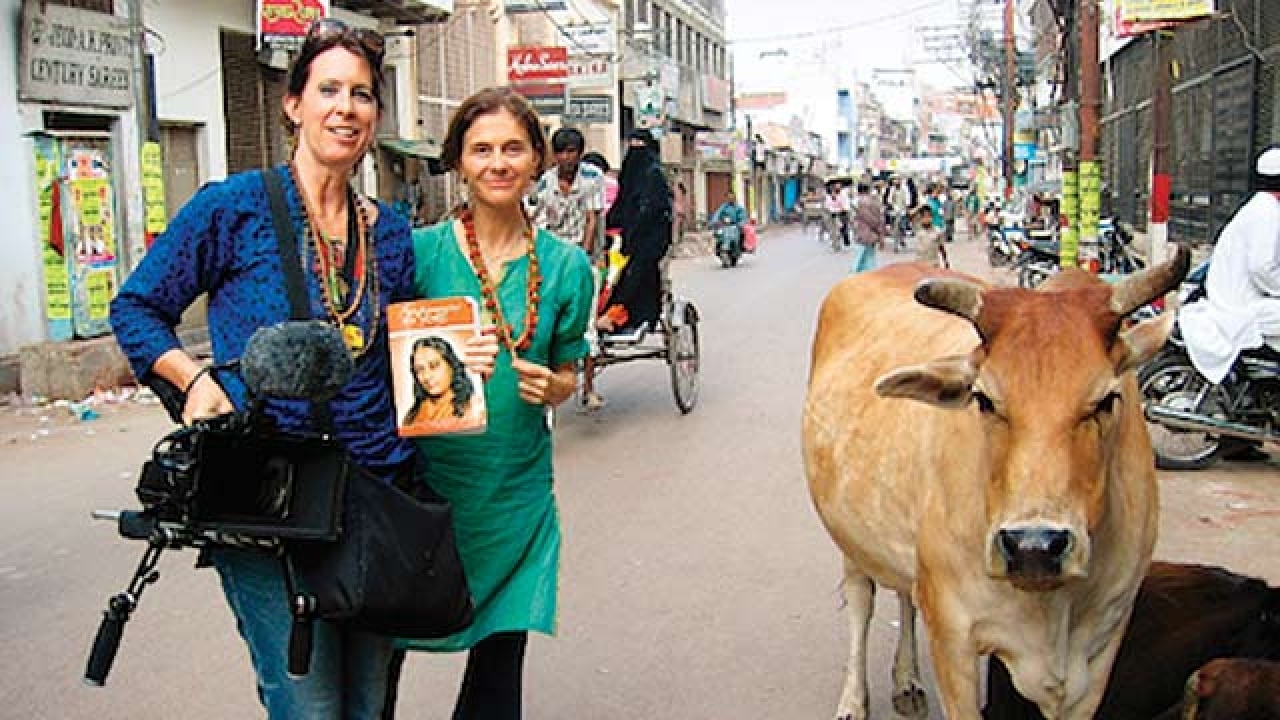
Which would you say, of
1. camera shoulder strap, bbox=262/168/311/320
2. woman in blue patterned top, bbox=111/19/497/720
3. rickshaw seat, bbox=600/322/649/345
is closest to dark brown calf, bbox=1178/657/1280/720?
woman in blue patterned top, bbox=111/19/497/720

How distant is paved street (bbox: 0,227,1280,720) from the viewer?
14.6 ft

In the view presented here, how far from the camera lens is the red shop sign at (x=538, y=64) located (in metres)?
25.2

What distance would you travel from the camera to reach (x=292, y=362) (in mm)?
2088

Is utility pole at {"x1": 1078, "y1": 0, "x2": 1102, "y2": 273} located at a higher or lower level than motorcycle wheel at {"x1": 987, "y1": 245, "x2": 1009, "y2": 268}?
higher

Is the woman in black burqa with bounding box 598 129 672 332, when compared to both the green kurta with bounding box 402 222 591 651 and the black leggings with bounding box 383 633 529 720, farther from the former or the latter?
the black leggings with bounding box 383 633 529 720

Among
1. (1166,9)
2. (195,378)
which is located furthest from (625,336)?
(195,378)

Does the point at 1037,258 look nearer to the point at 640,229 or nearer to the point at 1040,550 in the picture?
the point at 640,229

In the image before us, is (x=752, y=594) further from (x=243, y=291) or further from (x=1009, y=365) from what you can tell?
(x=243, y=291)

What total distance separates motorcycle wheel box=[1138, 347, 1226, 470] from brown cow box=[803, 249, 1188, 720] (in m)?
4.48

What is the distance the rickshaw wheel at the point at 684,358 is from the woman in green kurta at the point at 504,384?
6414mm

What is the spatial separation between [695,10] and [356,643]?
50156mm

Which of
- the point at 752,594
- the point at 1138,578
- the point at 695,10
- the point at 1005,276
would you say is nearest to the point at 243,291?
the point at 1138,578

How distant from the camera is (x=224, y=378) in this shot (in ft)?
7.71

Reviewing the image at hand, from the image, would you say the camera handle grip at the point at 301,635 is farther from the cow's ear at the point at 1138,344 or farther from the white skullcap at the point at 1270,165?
the white skullcap at the point at 1270,165
